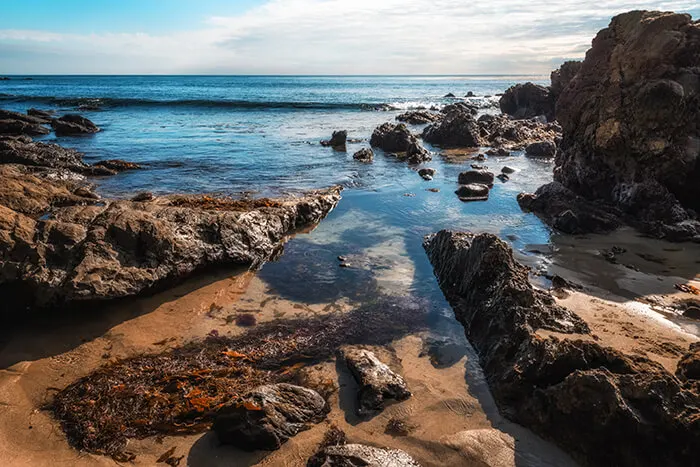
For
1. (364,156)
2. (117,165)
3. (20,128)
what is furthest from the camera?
(20,128)

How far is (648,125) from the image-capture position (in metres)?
12.1

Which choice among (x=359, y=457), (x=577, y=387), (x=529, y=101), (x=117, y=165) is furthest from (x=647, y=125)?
(x=529, y=101)

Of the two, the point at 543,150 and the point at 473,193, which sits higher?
the point at 543,150

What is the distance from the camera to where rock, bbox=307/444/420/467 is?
4.36 m

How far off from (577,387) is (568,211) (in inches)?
337

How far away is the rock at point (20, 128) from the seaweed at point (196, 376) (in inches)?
1220

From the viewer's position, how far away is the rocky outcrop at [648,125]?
460 inches

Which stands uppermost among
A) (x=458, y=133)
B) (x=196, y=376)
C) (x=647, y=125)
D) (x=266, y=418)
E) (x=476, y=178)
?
(x=647, y=125)

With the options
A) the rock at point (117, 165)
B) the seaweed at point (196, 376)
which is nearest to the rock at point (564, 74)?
the rock at point (117, 165)

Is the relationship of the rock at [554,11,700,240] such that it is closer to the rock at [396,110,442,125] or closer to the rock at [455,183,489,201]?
the rock at [455,183,489,201]

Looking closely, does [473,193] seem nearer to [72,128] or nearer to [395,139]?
[395,139]

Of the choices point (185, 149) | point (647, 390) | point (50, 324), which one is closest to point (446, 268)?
point (647, 390)

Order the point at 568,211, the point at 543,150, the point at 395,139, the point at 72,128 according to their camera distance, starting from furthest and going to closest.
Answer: the point at 72,128
the point at 395,139
the point at 543,150
the point at 568,211

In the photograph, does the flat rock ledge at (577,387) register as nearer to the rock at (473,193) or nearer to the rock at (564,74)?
the rock at (473,193)
